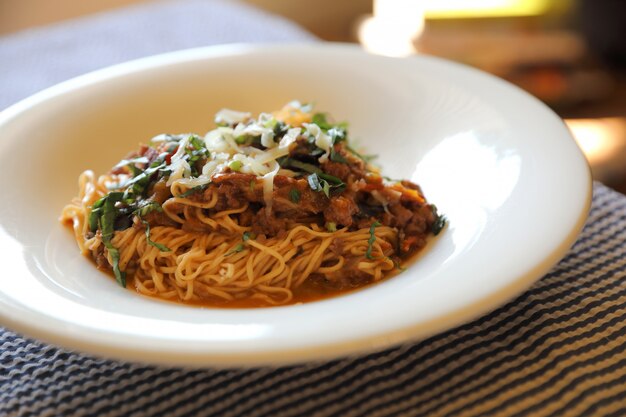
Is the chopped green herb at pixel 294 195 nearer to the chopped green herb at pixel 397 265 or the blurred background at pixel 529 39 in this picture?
the chopped green herb at pixel 397 265

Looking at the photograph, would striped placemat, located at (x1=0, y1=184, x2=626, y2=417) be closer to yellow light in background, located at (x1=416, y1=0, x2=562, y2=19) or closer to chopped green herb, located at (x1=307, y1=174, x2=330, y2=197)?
chopped green herb, located at (x1=307, y1=174, x2=330, y2=197)

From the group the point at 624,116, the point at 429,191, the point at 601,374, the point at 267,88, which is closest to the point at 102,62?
the point at 267,88

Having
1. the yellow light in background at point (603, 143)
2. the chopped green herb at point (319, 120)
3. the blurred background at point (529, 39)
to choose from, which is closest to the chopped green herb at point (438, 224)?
the chopped green herb at point (319, 120)

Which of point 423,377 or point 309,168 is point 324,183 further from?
point 423,377

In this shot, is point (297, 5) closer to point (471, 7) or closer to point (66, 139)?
point (471, 7)

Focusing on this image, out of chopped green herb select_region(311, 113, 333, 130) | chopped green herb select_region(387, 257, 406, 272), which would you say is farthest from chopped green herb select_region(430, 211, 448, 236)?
chopped green herb select_region(311, 113, 333, 130)

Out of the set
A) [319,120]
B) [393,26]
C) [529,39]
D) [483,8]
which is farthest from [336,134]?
[393,26]
